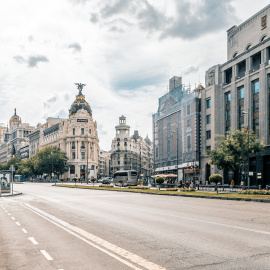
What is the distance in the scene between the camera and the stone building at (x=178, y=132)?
2933 inches

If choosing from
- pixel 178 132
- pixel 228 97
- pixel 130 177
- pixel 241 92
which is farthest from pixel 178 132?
pixel 241 92

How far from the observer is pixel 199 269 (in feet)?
24.9

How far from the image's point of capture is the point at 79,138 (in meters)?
143

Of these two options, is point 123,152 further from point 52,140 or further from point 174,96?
point 174,96

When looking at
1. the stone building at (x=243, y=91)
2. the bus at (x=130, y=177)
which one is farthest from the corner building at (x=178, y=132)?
the bus at (x=130, y=177)

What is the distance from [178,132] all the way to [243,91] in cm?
2561

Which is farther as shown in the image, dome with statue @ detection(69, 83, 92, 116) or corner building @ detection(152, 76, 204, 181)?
dome with statue @ detection(69, 83, 92, 116)

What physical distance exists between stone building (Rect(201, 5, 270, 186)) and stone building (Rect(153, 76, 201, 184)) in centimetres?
250

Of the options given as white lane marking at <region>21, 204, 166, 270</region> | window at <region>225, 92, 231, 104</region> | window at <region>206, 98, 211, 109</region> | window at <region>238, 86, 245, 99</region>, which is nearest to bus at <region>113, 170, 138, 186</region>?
window at <region>206, 98, 211, 109</region>

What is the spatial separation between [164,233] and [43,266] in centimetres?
504

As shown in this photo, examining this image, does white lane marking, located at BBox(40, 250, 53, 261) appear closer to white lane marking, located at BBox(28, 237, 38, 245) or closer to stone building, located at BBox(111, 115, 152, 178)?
white lane marking, located at BBox(28, 237, 38, 245)

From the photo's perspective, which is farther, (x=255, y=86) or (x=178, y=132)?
(x=178, y=132)

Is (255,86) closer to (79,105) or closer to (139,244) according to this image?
(139,244)

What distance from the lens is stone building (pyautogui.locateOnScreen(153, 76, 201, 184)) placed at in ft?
244
